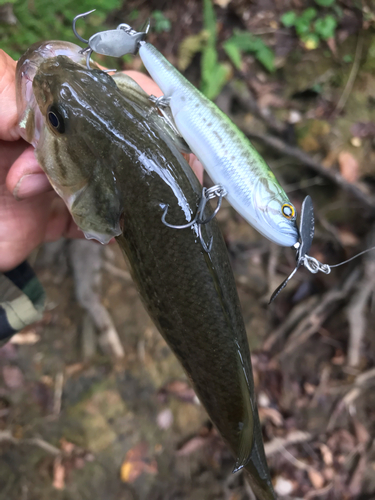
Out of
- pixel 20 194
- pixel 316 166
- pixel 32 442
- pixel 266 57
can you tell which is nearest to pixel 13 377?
pixel 32 442

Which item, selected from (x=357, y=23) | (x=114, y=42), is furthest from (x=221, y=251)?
(x=357, y=23)

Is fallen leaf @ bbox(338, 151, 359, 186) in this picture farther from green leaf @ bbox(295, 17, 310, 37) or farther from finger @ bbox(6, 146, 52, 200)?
finger @ bbox(6, 146, 52, 200)

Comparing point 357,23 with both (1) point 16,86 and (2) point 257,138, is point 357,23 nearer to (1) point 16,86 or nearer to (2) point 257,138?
(2) point 257,138

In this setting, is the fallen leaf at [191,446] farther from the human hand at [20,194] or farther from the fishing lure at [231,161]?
the fishing lure at [231,161]

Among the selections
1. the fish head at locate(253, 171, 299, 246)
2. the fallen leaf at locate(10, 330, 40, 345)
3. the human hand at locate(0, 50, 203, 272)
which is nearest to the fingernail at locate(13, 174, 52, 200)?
the human hand at locate(0, 50, 203, 272)

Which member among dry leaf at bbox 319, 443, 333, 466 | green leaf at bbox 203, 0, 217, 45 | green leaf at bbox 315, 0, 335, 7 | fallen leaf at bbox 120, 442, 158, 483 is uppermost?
green leaf at bbox 203, 0, 217, 45

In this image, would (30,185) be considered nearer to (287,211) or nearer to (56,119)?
(56,119)
